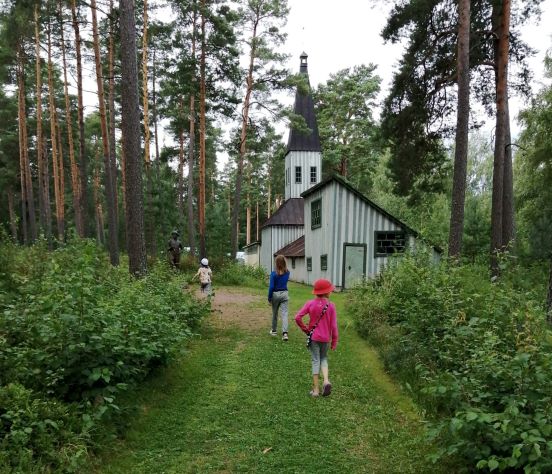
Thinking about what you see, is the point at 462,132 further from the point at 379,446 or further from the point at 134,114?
the point at 379,446

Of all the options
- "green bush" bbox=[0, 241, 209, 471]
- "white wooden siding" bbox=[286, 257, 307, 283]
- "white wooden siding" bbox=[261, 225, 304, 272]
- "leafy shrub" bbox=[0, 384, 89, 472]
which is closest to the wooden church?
"white wooden siding" bbox=[286, 257, 307, 283]

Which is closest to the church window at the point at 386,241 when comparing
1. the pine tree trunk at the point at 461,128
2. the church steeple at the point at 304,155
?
the pine tree trunk at the point at 461,128

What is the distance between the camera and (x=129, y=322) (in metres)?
4.99

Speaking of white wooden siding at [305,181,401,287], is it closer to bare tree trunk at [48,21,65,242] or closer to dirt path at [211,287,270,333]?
dirt path at [211,287,270,333]

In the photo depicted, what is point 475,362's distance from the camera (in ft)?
13.1

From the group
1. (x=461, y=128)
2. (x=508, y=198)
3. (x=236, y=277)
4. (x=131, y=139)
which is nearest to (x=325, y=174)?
(x=236, y=277)

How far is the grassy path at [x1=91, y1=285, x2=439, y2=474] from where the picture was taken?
13.1 feet

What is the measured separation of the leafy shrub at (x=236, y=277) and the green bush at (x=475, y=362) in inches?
429

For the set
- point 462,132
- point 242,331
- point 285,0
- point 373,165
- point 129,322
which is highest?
point 285,0

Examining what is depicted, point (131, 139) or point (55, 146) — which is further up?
point (55, 146)

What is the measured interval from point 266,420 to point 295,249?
2288 cm

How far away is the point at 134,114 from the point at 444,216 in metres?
27.9

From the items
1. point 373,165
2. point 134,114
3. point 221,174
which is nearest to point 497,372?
point 134,114

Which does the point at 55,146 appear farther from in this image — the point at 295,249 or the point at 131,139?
the point at 131,139
